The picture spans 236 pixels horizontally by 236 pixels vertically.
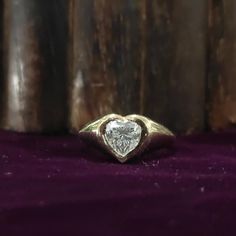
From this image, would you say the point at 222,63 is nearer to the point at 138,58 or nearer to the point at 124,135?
the point at 138,58

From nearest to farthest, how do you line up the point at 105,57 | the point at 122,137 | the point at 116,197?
the point at 116,197, the point at 122,137, the point at 105,57

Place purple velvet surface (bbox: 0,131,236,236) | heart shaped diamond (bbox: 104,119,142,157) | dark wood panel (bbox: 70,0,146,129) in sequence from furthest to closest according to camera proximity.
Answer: dark wood panel (bbox: 70,0,146,129)
heart shaped diamond (bbox: 104,119,142,157)
purple velvet surface (bbox: 0,131,236,236)

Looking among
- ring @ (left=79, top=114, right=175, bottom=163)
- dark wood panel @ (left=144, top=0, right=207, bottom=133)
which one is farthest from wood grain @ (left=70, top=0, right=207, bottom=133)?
ring @ (left=79, top=114, right=175, bottom=163)

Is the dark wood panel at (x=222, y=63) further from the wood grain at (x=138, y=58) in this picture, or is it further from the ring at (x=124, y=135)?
the ring at (x=124, y=135)

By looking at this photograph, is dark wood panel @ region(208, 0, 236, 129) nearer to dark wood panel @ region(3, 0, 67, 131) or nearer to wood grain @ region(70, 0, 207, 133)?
wood grain @ region(70, 0, 207, 133)

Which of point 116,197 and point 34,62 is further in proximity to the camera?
point 34,62

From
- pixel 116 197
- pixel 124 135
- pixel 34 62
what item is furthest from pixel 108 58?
pixel 116 197

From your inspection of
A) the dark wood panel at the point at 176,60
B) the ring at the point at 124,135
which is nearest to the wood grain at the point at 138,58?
the dark wood panel at the point at 176,60

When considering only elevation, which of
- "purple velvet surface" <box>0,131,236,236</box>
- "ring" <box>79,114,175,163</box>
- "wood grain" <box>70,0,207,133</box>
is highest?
"wood grain" <box>70,0,207,133</box>
